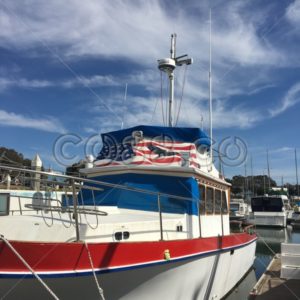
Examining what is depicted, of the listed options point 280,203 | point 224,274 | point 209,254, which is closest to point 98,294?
point 209,254

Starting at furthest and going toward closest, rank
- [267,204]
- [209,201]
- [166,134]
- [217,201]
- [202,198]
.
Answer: [267,204] → [217,201] → [209,201] → [166,134] → [202,198]

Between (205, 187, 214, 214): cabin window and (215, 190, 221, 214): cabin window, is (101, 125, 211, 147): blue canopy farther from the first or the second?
(215, 190, 221, 214): cabin window

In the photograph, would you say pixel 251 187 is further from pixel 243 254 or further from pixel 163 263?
pixel 163 263

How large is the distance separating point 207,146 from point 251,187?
59004mm

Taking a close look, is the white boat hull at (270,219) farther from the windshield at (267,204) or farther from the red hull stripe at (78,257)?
the red hull stripe at (78,257)

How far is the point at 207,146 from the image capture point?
9.63m

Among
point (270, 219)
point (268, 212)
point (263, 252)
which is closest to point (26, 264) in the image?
point (263, 252)

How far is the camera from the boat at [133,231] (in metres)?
4.57

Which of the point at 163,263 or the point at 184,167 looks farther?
the point at 184,167

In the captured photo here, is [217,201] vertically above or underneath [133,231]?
above

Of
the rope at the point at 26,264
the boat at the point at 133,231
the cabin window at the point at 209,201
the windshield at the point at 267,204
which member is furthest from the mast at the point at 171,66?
the windshield at the point at 267,204

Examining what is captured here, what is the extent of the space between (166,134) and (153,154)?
2.09 feet

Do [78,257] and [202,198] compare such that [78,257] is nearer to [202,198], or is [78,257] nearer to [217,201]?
[202,198]

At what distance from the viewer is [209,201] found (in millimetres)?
9359
